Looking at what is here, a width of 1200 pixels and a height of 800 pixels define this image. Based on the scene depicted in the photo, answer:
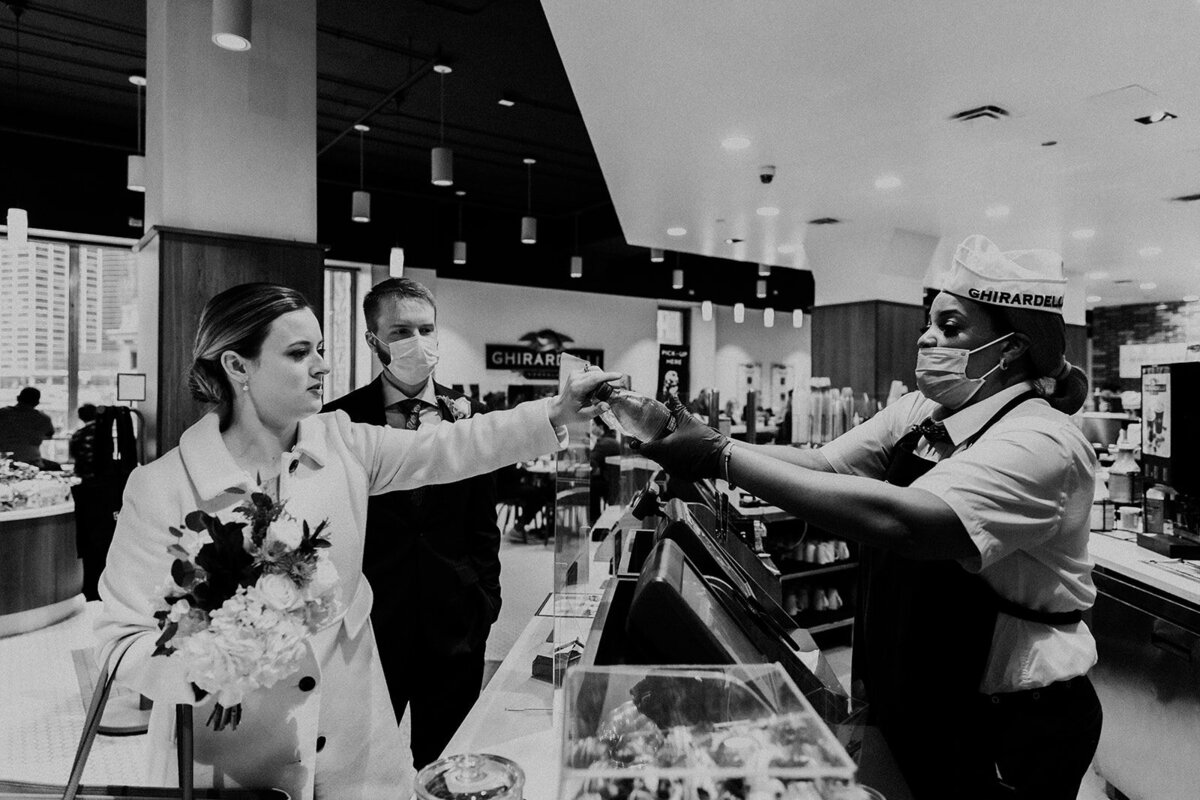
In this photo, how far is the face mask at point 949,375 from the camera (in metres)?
1.66

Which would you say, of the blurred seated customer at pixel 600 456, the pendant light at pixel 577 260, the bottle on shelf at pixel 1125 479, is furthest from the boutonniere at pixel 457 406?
the pendant light at pixel 577 260

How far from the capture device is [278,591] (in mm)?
1188

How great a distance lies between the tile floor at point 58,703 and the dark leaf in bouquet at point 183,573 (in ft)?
3.03

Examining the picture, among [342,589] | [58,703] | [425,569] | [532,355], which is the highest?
[532,355]

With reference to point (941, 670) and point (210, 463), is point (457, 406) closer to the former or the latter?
point (210, 463)

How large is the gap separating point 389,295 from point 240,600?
60.6 inches

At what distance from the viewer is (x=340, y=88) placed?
775 cm

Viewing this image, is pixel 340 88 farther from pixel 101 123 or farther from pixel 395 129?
pixel 101 123

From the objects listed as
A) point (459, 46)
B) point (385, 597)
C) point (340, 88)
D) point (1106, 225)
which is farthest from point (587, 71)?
point (1106, 225)

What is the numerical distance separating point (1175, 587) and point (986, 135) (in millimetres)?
3614

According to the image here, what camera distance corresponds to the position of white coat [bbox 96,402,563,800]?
141cm

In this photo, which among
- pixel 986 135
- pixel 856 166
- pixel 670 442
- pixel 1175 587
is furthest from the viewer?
pixel 856 166

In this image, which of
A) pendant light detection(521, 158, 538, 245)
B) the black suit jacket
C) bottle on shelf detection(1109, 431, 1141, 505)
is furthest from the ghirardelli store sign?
the black suit jacket

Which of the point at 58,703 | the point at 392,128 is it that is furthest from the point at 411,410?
the point at 392,128
